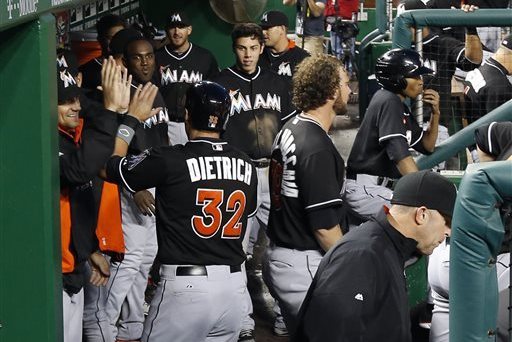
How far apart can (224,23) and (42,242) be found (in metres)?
6.45

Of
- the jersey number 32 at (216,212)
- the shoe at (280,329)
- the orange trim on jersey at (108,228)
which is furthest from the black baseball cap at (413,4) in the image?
the jersey number 32 at (216,212)

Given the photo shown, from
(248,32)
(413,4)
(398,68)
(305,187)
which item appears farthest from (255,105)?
(413,4)

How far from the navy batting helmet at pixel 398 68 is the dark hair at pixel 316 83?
78cm

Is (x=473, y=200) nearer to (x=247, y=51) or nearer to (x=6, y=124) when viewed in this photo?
(x=6, y=124)

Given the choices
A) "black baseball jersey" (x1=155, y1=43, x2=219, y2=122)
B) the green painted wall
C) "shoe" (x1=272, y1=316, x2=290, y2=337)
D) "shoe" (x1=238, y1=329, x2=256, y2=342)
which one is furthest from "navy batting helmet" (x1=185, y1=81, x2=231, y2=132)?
"black baseball jersey" (x1=155, y1=43, x2=219, y2=122)

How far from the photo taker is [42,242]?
3641 millimetres

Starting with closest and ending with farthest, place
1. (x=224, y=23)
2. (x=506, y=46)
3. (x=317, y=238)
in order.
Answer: (x=317, y=238) → (x=506, y=46) → (x=224, y=23)

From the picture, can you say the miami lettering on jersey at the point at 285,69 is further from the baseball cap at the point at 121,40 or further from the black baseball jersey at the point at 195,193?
the black baseball jersey at the point at 195,193

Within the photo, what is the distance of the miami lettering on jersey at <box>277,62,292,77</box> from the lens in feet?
27.0

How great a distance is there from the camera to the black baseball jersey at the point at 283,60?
830 cm

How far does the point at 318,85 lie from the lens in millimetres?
5281

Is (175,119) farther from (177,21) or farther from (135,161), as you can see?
(135,161)

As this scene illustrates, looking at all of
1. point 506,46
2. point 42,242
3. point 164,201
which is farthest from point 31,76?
point 506,46

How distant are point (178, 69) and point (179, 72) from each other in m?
0.03
